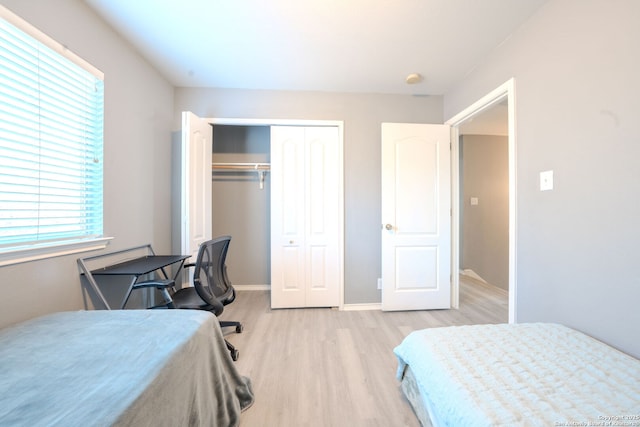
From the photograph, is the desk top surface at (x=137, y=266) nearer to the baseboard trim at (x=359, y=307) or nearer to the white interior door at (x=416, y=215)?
the baseboard trim at (x=359, y=307)

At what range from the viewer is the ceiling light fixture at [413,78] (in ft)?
7.93

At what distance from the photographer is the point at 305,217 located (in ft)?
9.11

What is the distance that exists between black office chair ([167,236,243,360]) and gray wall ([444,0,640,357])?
7.54 ft

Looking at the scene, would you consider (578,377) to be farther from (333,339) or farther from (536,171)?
(333,339)

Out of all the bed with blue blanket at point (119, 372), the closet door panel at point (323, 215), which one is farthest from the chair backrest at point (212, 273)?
the closet door panel at point (323, 215)

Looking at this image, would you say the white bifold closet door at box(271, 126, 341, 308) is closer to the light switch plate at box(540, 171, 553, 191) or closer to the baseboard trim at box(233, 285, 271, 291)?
the baseboard trim at box(233, 285, 271, 291)

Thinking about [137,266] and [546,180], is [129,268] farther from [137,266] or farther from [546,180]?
[546,180]

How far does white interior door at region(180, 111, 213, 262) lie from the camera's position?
7.26 feet

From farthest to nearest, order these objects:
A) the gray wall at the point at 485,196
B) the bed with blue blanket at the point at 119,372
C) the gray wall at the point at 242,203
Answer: the gray wall at the point at 485,196 → the gray wall at the point at 242,203 → the bed with blue blanket at the point at 119,372

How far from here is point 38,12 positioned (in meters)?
1.31

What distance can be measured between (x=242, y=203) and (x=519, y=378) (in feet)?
10.3

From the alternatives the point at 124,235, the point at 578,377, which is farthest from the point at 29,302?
the point at 578,377

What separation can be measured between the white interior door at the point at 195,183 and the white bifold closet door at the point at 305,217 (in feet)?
2.36

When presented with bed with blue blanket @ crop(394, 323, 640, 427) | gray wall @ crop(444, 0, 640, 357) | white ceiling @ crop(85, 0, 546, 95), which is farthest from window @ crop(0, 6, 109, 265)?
gray wall @ crop(444, 0, 640, 357)
